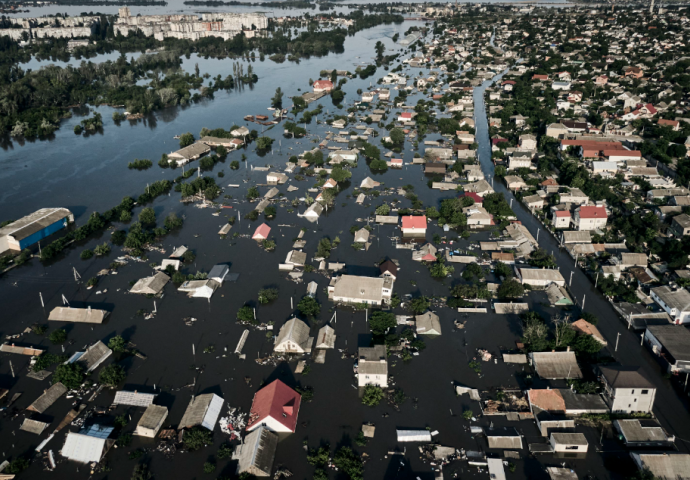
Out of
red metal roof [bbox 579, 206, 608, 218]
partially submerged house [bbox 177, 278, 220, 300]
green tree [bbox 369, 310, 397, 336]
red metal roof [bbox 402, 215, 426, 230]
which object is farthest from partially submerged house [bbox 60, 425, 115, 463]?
red metal roof [bbox 579, 206, 608, 218]

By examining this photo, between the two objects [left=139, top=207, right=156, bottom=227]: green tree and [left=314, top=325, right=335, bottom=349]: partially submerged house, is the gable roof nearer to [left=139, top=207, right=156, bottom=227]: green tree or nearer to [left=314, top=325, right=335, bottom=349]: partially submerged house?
[left=314, top=325, right=335, bottom=349]: partially submerged house

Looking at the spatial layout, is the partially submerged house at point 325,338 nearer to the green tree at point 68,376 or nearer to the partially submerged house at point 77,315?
the green tree at point 68,376

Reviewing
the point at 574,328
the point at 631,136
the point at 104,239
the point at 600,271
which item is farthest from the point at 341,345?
the point at 631,136

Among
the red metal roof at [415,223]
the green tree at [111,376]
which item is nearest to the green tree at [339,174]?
the red metal roof at [415,223]

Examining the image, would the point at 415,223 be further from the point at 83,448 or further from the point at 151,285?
the point at 83,448

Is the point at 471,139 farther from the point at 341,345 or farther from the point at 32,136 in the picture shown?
the point at 32,136

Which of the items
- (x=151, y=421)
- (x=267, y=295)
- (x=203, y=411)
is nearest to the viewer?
(x=151, y=421)

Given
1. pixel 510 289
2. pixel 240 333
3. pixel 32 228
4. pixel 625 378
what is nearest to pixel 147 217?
pixel 32 228
